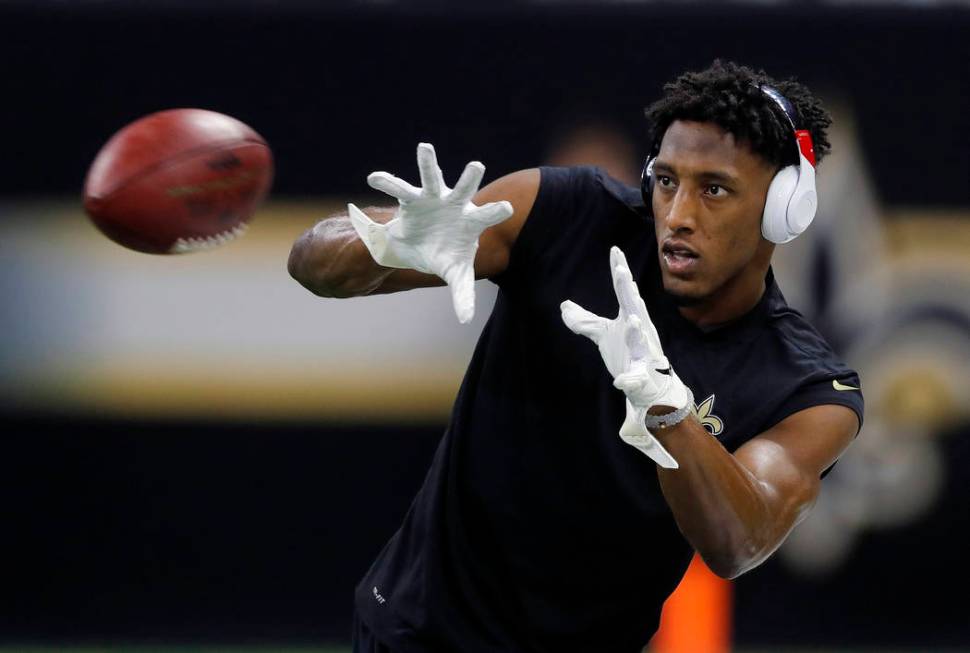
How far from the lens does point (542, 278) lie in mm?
3074

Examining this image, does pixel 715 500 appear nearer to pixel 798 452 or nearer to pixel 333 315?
pixel 798 452

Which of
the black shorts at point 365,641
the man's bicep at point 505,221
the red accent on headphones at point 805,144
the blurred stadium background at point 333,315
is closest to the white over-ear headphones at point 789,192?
the red accent on headphones at point 805,144

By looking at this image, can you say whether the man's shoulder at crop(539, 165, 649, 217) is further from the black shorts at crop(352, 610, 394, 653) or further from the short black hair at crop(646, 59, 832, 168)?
the black shorts at crop(352, 610, 394, 653)

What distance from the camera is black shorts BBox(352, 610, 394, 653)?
126 inches

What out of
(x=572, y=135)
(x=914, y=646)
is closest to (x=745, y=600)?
(x=914, y=646)

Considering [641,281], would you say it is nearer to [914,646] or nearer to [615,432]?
[615,432]

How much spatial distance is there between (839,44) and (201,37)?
2.37 metres

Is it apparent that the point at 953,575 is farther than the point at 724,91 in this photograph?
Yes

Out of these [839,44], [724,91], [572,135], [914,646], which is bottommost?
[914,646]

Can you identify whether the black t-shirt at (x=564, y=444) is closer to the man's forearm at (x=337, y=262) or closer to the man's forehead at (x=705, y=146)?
the man's forehead at (x=705, y=146)

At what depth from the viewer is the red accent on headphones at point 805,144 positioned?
306 centimetres

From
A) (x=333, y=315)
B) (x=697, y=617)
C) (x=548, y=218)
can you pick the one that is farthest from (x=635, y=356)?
(x=697, y=617)

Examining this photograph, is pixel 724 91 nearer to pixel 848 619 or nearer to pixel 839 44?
pixel 839 44

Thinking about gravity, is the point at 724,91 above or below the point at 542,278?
above
